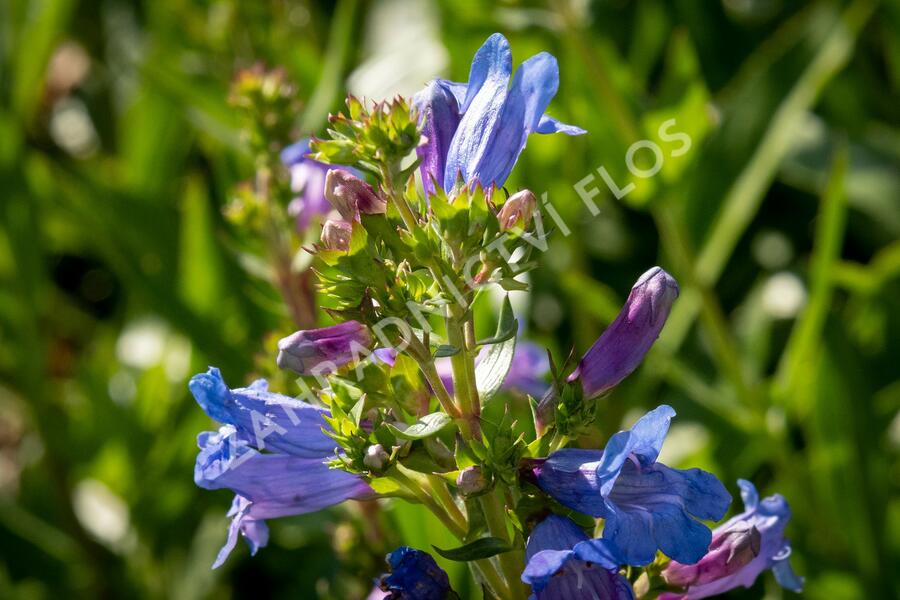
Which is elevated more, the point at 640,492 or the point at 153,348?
the point at 640,492

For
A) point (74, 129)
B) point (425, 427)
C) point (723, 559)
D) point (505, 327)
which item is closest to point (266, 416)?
point (425, 427)

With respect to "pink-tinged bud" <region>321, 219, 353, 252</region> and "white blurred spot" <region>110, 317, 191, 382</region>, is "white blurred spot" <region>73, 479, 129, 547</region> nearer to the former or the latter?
"white blurred spot" <region>110, 317, 191, 382</region>


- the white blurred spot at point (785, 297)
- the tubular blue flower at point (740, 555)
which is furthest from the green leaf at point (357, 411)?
the white blurred spot at point (785, 297)

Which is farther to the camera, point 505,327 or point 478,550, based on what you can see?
point 505,327

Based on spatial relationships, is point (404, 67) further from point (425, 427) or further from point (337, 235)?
point (425, 427)

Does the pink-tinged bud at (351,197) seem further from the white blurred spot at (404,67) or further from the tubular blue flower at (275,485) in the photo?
the white blurred spot at (404,67)

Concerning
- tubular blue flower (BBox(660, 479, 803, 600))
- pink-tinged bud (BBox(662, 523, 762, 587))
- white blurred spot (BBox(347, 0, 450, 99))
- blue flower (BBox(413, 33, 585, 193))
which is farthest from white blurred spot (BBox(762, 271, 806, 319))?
blue flower (BBox(413, 33, 585, 193))

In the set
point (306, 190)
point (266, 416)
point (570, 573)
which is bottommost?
point (570, 573)
